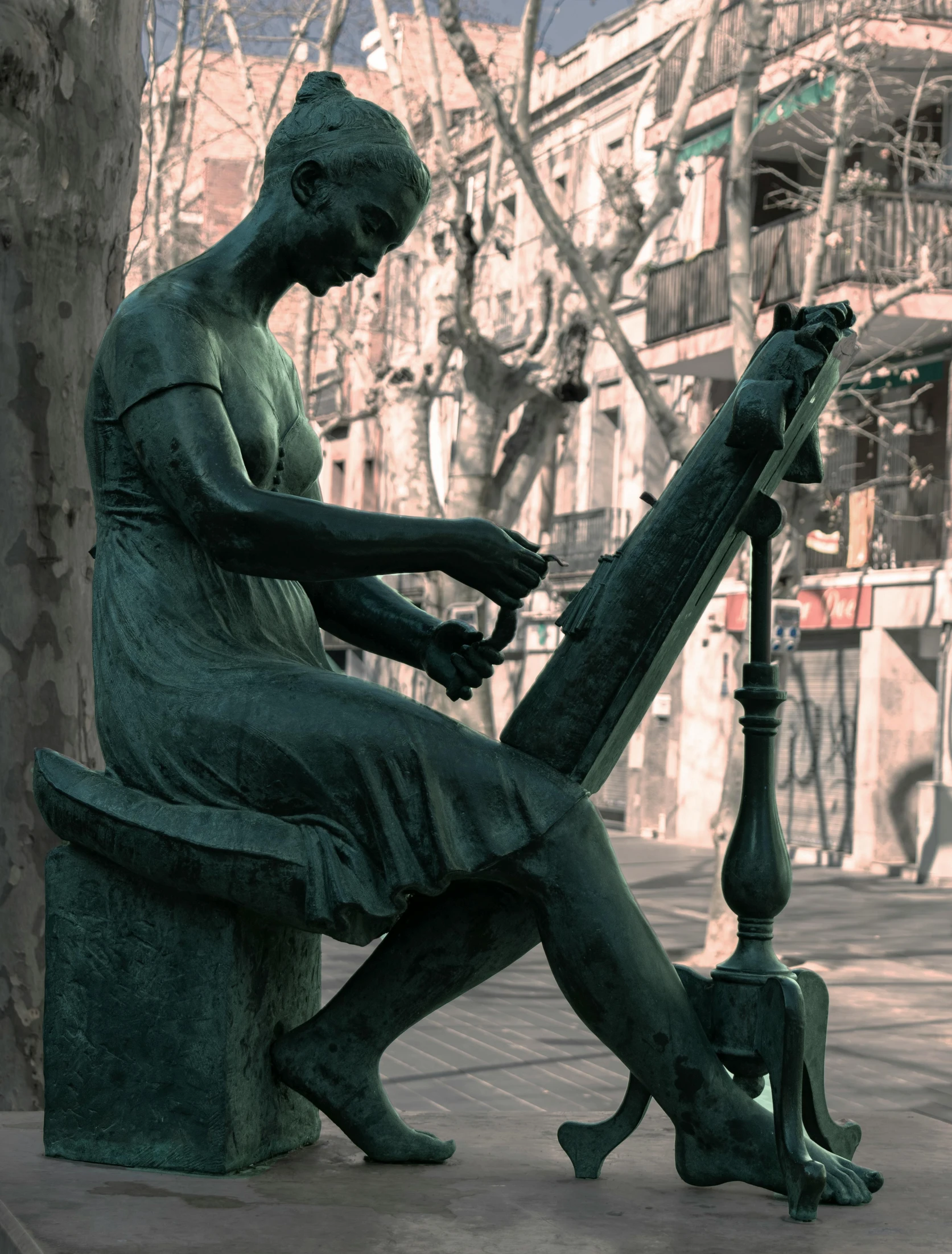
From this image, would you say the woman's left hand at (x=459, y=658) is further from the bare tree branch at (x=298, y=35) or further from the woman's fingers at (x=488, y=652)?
the bare tree branch at (x=298, y=35)

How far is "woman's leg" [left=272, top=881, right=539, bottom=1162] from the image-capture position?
278cm

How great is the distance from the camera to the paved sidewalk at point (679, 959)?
6.83 m

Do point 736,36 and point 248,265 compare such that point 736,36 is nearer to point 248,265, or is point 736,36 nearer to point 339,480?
point 248,265

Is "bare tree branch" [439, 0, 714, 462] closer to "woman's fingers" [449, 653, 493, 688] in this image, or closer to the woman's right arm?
"woman's fingers" [449, 653, 493, 688]

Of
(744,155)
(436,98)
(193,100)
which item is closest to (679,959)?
(744,155)

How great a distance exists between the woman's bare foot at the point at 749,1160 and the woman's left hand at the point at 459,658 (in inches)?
30.0

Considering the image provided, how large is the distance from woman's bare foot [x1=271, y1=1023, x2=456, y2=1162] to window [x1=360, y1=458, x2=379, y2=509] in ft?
121

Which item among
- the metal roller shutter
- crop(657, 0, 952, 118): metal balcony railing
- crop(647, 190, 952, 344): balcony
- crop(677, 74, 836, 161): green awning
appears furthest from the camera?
the metal roller shutter

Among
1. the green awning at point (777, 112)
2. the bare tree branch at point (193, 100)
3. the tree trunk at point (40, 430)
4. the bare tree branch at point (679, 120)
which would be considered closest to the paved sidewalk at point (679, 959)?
the tree trunk at point (40, 430)

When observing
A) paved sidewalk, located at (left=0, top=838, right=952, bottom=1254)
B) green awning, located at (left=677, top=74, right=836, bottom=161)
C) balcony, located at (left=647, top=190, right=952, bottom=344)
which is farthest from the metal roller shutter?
paved sidewalk, located at (left=0, top=838, right=952, bottom=1254)

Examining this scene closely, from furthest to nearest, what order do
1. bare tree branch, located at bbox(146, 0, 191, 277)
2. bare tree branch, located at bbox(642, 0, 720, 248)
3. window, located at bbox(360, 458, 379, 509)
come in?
window, located at bbox(360, 458, 379, 509) < bare tree branch, located at bbox(146, 0, 191, 277) < bare tree branch, located at bbox(642, 0, 720, 248)

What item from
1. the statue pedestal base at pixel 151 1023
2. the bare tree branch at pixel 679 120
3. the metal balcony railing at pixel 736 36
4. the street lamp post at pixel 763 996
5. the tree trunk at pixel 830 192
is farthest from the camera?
the metal balcony railing at pixel 736 36

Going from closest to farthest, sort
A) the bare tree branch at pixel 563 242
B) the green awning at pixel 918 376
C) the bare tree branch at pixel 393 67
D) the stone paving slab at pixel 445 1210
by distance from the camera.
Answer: the stone paving slab at pixel 445 1210 → the bare tree branch at pixel 563 242 → the bare tree branch at pixel 393 67 → the green awning at pixel 918 376

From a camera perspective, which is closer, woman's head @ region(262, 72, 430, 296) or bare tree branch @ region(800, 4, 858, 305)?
woman's head @ region(262, 72, 430, 296)
